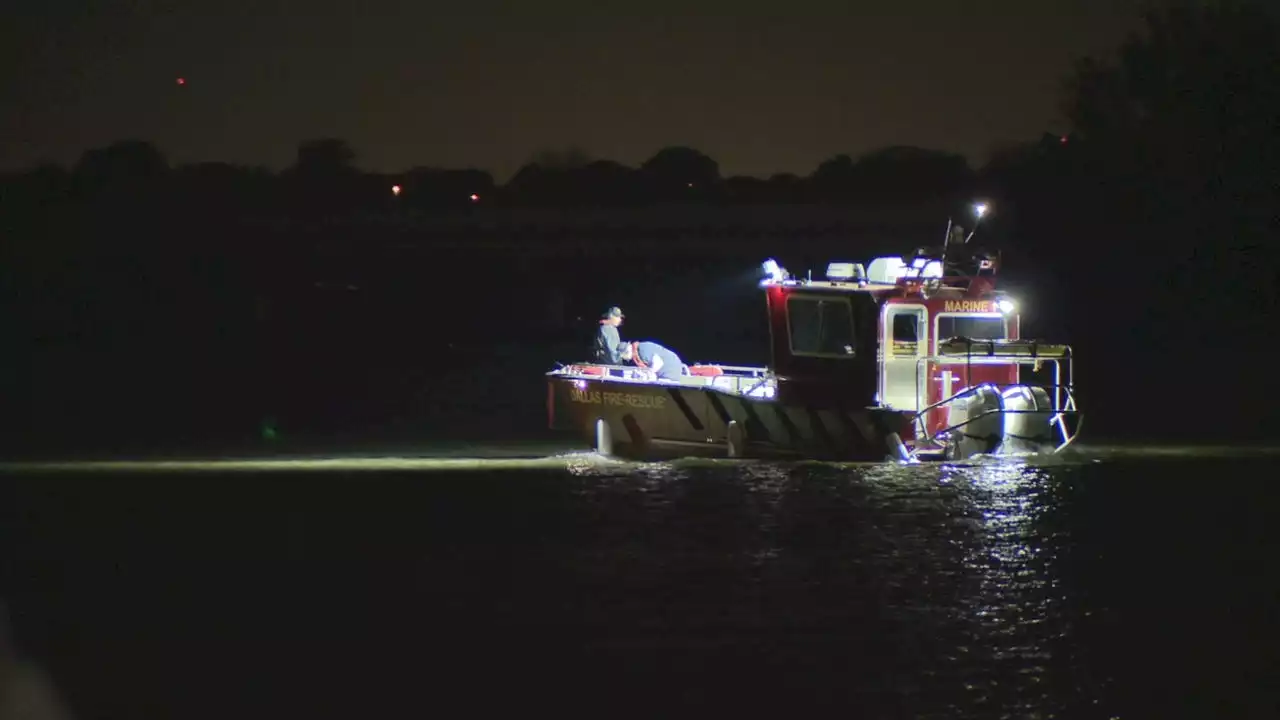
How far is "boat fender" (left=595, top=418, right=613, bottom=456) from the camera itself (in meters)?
25.5

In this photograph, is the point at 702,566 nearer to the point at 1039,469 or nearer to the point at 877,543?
the point at 877,543

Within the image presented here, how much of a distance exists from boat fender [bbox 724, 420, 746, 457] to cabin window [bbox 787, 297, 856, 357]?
1170 mm

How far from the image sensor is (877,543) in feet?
56.3

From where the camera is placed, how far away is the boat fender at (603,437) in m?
25.5

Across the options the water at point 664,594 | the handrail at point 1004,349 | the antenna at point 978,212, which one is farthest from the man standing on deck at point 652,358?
the antenna at point 978,212

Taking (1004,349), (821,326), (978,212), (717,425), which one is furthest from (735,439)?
(978,212)

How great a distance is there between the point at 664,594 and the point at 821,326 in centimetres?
1000

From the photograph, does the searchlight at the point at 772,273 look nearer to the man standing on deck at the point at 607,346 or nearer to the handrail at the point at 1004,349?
the man standing on deck at the point at 607,346

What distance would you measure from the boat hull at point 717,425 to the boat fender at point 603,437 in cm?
1

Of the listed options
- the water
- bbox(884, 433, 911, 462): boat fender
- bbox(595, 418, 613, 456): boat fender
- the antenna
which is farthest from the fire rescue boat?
bbox(595, 418, 613, 456): boat fender

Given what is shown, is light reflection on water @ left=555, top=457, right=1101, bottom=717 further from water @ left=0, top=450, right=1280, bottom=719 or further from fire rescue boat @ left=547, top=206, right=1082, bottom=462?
fire rescue boat @ left=547, top=206, right=1082, bottom=462

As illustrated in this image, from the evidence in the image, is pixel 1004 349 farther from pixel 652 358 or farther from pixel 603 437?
pixel 603 437

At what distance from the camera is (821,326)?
939 inches

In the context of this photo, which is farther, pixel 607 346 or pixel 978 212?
pixel 607 346
